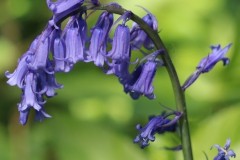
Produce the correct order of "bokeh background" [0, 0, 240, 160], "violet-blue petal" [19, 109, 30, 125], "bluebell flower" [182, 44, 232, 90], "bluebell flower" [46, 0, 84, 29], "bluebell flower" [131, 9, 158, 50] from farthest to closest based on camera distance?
"bokeh background" [0, 0, 240, 160] < "bluebell flower" [182, 44, 232, 90] < "bluebell flower" [131, 9, 158, 50] < "violet-blue petal" [19, 109, 30, 125] < "bluebell flower" [46, 0, 84, 29]

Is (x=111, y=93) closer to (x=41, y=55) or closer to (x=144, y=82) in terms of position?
(x=144, y=82)

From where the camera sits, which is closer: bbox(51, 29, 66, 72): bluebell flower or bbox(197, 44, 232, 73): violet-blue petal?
bbox(51, 29, 66, 72): bluebell flower

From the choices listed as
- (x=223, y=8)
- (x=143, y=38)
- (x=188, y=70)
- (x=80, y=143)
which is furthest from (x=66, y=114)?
(x=143, y=38)

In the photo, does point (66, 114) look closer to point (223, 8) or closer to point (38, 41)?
point (223, 8)

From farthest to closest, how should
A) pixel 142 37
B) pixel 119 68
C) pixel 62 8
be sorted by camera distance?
pixel 142 37 → pixel 119 68 → pixel 62 8

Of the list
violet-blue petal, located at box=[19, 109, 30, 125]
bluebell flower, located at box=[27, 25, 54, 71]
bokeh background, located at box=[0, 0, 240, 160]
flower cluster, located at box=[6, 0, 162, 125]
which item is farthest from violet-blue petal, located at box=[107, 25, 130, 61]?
bokeh background, located at box=[0, 0, 240, 160]

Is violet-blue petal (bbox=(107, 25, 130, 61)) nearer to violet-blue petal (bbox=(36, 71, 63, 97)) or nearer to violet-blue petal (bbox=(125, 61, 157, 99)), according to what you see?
violet-blue petal (bbox=(125, 61, 157, 99))

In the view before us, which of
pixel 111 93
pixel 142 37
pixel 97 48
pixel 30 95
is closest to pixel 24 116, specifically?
pixel 30 95
